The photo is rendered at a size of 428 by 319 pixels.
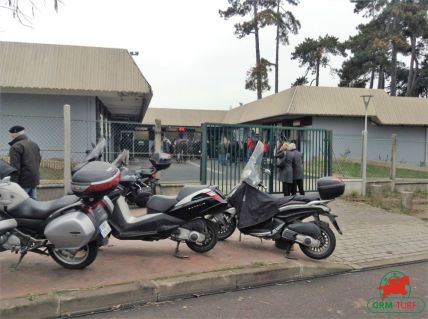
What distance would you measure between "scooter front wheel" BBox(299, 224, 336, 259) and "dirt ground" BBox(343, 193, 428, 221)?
15.3 ft

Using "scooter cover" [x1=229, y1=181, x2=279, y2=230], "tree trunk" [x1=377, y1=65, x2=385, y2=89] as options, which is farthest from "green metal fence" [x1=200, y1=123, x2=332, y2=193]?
"tree trunk" [x1=377, y1=65, x2=385, y2=89]

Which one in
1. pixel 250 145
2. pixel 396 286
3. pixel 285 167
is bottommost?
pixel 396 286

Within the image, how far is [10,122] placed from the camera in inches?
535

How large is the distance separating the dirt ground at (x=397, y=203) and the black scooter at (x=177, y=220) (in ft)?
19.3

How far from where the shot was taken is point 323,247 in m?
5.68

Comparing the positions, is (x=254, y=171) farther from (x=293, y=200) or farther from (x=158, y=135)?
(x=158, y=135)

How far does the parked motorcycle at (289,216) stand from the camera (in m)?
5.62

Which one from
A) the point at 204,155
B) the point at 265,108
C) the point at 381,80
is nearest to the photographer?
the point at 204,155

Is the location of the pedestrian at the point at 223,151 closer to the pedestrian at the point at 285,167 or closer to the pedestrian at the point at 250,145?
the pedestrian at the point at 250,145

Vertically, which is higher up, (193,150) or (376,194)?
(193,150)

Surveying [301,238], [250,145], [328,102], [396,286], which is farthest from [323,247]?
[328,102]

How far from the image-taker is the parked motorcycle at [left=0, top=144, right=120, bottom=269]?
14.6 ft

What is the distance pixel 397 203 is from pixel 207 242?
292 inches

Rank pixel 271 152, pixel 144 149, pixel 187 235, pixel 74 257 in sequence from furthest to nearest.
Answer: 1. pixel 271 152
2. pixel 144 149
3. pixel 187 235
4. pixel 74 257
